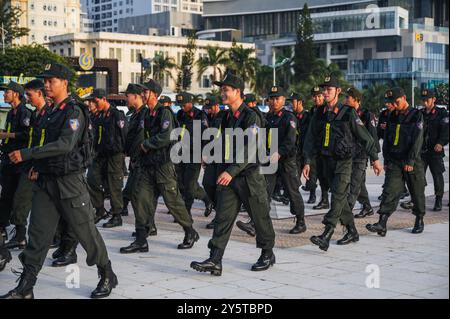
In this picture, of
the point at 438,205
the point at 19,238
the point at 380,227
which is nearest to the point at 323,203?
the point at 438,205

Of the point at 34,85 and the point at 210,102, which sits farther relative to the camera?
the point at 210,102

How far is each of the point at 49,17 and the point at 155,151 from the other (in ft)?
350

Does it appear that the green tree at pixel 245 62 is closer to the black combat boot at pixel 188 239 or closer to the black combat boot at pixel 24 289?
the black combat boot at pixel 188 239

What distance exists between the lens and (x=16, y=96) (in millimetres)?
8781

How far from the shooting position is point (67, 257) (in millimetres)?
7711

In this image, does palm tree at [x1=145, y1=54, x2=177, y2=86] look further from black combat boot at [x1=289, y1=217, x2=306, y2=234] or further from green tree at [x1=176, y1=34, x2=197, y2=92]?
black combat boot at [x1=289, y1=217, x2=306, y2=234]

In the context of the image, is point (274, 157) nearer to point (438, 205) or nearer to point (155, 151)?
point (155, 151)

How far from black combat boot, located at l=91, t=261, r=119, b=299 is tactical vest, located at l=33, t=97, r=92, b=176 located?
0.93m

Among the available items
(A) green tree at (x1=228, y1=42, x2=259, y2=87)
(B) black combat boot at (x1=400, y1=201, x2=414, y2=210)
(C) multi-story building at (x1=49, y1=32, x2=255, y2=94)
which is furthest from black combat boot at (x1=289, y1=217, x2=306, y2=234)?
(C) multi-story building at (x1=49, y1=32, x2=255, y2=94)

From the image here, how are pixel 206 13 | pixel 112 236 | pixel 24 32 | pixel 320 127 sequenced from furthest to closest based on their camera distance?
pixel 206 13
pixel 24 32
pixel 112 236
pixel 320 127

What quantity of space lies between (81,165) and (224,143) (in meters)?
1.57

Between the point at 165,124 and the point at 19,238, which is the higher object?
the point at 165,124

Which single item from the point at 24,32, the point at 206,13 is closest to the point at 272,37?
the point at 206,13
